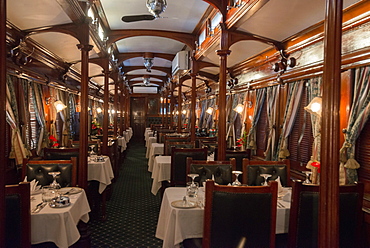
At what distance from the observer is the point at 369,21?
12.4 ft

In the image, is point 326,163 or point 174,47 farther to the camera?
point 174,47

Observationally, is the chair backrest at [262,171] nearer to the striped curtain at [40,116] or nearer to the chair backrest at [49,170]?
the chair backrest at [49,170]

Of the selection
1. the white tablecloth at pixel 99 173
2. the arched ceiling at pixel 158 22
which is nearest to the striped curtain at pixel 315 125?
the arched ceiling at pixel 158 22

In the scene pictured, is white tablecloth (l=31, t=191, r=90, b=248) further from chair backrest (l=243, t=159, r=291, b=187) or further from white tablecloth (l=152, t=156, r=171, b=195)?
white tablecloth (l=152, t=156, r=171, b=195)

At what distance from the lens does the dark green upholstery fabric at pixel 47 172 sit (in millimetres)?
3900

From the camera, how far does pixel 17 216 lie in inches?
101

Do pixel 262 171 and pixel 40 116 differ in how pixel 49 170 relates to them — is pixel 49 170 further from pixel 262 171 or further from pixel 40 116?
pixel 40 116

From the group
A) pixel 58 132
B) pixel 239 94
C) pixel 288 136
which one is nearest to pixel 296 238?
pixel 288 136

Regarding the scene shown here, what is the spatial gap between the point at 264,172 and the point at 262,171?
0.03 metres

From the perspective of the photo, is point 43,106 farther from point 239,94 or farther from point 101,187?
point 239,94

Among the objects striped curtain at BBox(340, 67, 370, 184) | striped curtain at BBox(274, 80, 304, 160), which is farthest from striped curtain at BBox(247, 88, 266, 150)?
striped curtain at BBox(340, 67, 370, 184)

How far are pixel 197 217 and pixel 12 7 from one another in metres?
4.07

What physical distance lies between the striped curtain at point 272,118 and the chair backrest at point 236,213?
12.8 ft

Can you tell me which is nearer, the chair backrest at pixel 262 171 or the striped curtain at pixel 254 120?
the chair backrest at pixel 262 171
